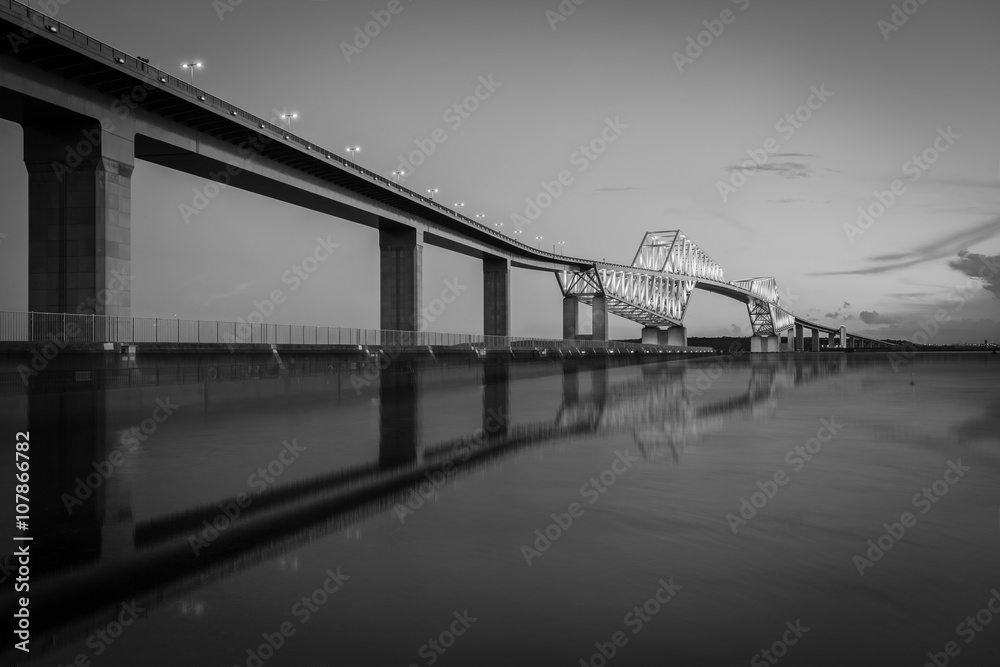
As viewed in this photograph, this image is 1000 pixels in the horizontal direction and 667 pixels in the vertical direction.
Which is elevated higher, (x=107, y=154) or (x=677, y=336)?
(x=107, y=154)

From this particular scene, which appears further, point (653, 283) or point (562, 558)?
point (653, 283)

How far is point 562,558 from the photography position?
7633 millimetres

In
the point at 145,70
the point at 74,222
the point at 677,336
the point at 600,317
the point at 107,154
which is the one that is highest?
the point at 145,70

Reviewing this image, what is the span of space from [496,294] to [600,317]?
118 ft

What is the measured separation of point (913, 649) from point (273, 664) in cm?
445

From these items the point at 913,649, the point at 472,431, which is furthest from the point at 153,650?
the point at 472,431

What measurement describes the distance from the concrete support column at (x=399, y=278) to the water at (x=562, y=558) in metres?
53.3

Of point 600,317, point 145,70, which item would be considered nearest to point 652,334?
point 600,317

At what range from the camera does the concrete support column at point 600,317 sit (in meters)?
132

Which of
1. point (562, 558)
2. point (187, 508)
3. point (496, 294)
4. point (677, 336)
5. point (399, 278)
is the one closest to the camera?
point (562, 558)

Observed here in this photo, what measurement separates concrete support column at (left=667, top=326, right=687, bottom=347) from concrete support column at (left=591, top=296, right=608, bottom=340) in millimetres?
39039

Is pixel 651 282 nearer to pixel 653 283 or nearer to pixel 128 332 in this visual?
pixel 653 283

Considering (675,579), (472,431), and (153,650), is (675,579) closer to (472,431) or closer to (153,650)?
(153,650)

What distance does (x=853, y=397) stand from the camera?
34.2 metres
